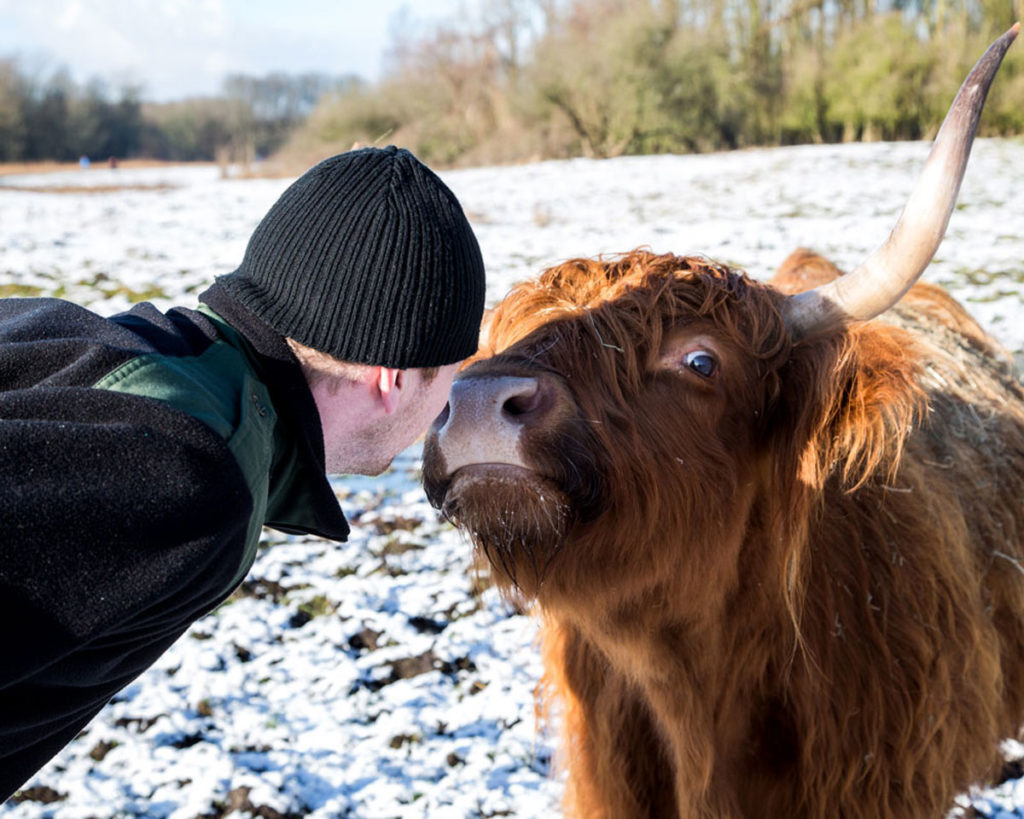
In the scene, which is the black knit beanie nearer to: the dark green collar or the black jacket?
the dark green collar

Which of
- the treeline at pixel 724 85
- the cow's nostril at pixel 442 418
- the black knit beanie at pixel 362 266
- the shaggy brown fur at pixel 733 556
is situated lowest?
the shaggy brown fur at pixel 733 556

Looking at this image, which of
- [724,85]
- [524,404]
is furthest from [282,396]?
[724,85]

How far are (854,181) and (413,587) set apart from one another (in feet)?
49.2

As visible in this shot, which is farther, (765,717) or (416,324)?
(765,717)

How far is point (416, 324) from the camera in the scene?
5.27 ft

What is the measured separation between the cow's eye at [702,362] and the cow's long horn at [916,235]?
28cm

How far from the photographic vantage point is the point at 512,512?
1.80 m

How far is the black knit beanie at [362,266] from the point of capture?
156cm

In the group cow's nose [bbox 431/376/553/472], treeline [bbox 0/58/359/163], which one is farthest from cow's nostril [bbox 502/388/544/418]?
treeline [bbox 0/58/359/163]

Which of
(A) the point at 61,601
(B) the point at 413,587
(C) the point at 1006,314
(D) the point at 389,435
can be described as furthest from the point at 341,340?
(C) the point at 1006,314

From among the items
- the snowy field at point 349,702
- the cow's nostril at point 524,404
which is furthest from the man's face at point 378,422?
the snowy field at point 349,702

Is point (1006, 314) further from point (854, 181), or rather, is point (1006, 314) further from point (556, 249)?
point (854, 181)

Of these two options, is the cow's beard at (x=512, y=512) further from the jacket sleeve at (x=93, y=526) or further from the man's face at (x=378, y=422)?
the jacket sleeve at (x=93, y=526)

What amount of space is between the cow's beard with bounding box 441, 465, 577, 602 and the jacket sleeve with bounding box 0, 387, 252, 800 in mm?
611
